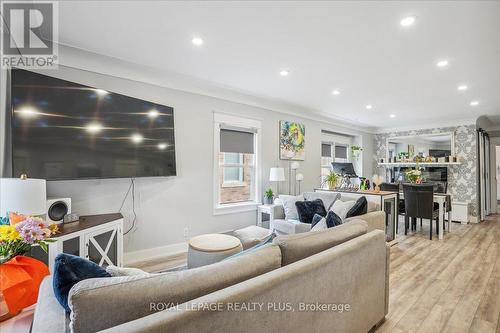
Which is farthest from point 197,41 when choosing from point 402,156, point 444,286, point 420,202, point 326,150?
point 402,156

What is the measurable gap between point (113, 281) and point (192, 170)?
283 centimetres

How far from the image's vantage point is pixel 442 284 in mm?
2643

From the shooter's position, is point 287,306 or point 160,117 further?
point 160,117

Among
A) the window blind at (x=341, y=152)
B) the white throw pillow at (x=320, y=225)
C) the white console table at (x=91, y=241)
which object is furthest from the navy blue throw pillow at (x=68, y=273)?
the window blind at (x=341, y=152)

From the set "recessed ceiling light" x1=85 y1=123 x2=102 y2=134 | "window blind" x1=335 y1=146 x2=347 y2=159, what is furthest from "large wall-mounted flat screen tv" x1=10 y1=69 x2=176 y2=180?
"window blind" x1=335 y1=146 x2=347 y2=159

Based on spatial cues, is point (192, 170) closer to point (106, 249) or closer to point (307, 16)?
→ point (106, 249)

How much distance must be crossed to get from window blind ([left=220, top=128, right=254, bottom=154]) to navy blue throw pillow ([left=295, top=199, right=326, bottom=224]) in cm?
151

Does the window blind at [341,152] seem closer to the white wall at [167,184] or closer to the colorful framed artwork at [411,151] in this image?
the colorful framed artwork at [411,151]

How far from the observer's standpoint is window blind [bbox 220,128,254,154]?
4156mm

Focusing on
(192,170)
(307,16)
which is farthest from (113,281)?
(192,170)

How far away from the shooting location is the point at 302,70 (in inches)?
127

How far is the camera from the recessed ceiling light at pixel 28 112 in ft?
7.00

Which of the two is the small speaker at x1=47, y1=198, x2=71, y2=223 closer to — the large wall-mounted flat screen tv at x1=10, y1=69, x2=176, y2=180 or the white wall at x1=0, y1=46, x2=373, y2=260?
the large wall-mounted flat screen tv at x1=10, y1=69, x2=176, y2=180

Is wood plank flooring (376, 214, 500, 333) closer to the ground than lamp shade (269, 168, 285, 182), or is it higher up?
closer to the ground
